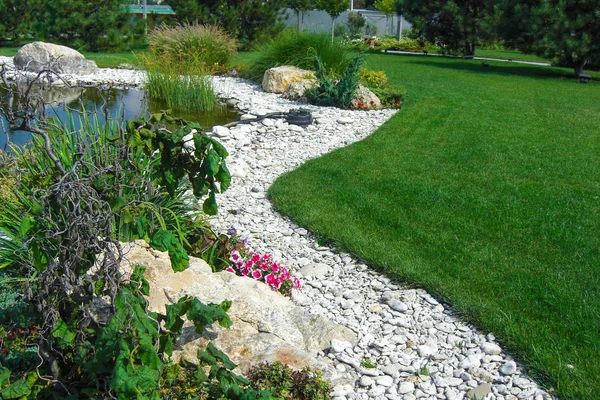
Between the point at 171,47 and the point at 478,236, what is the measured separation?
10229 mm

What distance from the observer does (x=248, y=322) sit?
10.4 ft

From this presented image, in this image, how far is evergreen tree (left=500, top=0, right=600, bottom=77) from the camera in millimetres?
→ 15008

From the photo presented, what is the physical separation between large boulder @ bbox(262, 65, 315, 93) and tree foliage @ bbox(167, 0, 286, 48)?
27.7 feet

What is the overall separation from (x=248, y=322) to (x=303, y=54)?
9.73 metres

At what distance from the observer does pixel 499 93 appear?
11.9 metres

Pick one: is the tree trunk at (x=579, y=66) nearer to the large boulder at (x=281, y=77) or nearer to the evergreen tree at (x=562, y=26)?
the evergreen tree at (x=562, y=26)

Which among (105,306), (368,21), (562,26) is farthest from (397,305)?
(368,21)

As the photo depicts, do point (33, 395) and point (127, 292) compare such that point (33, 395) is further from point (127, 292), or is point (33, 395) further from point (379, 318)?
point (379, 318)

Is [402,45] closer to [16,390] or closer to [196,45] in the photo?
[196,45]

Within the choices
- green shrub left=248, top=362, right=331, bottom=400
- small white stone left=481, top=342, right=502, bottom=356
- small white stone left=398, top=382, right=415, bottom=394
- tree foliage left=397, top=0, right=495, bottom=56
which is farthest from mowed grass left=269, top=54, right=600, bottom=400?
tree foliage left=397, top=0, right=495, bottom=56

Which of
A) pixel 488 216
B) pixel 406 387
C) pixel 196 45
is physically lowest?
pixel 406 387

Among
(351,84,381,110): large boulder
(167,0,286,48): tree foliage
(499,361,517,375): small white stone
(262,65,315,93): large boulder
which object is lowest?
(499,361,517,375): small white stone

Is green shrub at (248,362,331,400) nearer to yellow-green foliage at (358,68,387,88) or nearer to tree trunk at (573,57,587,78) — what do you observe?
yellow-green foliage at (358,68,387,88)

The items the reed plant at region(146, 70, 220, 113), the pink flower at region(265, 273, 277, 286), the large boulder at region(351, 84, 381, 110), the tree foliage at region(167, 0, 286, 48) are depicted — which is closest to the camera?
the pink flower at region(265, 273, 277, 286)
